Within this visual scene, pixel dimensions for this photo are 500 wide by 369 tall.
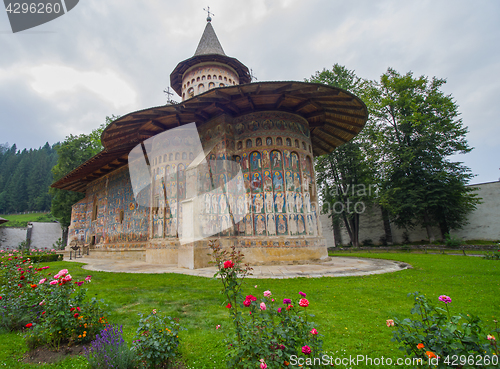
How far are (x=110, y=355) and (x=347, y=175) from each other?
65.0 feet

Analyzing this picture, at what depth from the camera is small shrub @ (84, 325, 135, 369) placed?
6.99 ft

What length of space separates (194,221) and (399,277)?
6548mm

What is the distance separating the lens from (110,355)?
86.0 inches

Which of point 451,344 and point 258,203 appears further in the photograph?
point 258,203

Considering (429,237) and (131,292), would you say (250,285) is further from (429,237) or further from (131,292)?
(429,237)

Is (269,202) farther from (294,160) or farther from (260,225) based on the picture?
(294,160)

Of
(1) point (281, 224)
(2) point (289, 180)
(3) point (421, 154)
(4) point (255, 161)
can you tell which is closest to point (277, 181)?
(2) point (289, 180)

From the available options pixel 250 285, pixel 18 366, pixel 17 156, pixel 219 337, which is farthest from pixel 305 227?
pixel 17 156

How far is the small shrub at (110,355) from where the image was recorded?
6.99 ft

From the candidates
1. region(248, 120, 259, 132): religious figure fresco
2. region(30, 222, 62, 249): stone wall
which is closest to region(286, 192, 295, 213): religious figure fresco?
region(248, 120, 259, 132): religious figure fresco

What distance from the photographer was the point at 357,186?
792 inches

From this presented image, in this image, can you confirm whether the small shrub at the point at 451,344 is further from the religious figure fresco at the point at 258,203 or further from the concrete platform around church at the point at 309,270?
the religious figure fresco at the point at 258,203

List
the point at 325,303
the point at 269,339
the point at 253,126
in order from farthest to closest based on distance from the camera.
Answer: the point at 253,126
the point at 325,303
the point at 269,339

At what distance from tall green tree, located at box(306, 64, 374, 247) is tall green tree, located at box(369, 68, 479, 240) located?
4.25 ft
